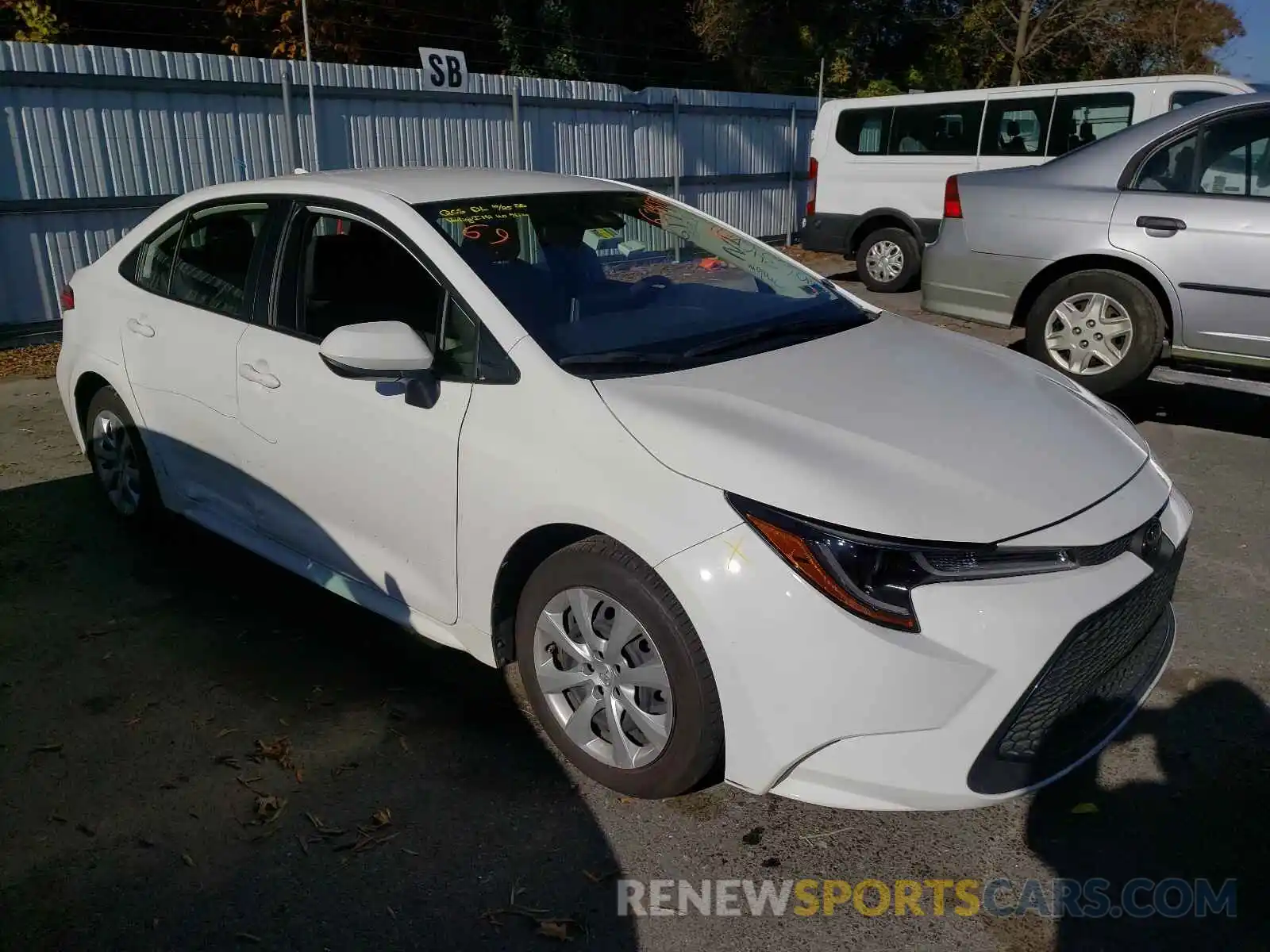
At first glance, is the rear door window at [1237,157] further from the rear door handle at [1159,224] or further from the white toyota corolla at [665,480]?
the white toyota corolla at [665,480]

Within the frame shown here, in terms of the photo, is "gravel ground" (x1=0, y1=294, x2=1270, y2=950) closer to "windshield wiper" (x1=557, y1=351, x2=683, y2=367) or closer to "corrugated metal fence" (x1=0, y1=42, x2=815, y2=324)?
"windshield wiper" (x1=557, y1=351, x2=683, y2=367)

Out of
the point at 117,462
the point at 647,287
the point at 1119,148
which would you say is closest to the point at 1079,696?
the point at 647,287

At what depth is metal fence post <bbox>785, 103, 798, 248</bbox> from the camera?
49.3 ft

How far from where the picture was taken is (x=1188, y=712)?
10.5 ft

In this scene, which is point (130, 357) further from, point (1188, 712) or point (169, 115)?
point (169, 115)

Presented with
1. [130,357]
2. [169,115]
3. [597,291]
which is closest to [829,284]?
[597,291]

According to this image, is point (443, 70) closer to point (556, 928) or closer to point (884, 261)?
point (884, 261)

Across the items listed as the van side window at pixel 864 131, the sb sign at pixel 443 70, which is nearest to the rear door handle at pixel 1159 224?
the van side window at pixel 864 131

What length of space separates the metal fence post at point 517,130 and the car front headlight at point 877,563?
31.6 ft

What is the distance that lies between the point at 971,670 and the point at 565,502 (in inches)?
41.2

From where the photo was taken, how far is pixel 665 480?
2510 millimetres

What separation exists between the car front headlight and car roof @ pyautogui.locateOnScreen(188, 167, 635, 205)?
1773mm

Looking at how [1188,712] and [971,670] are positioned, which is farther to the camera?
[1188,712]

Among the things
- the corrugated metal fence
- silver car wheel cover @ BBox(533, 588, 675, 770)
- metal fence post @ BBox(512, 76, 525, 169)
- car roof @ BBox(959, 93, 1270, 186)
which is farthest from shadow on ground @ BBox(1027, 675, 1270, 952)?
metal fence post @ BBox(512, 76, 525, 169)
